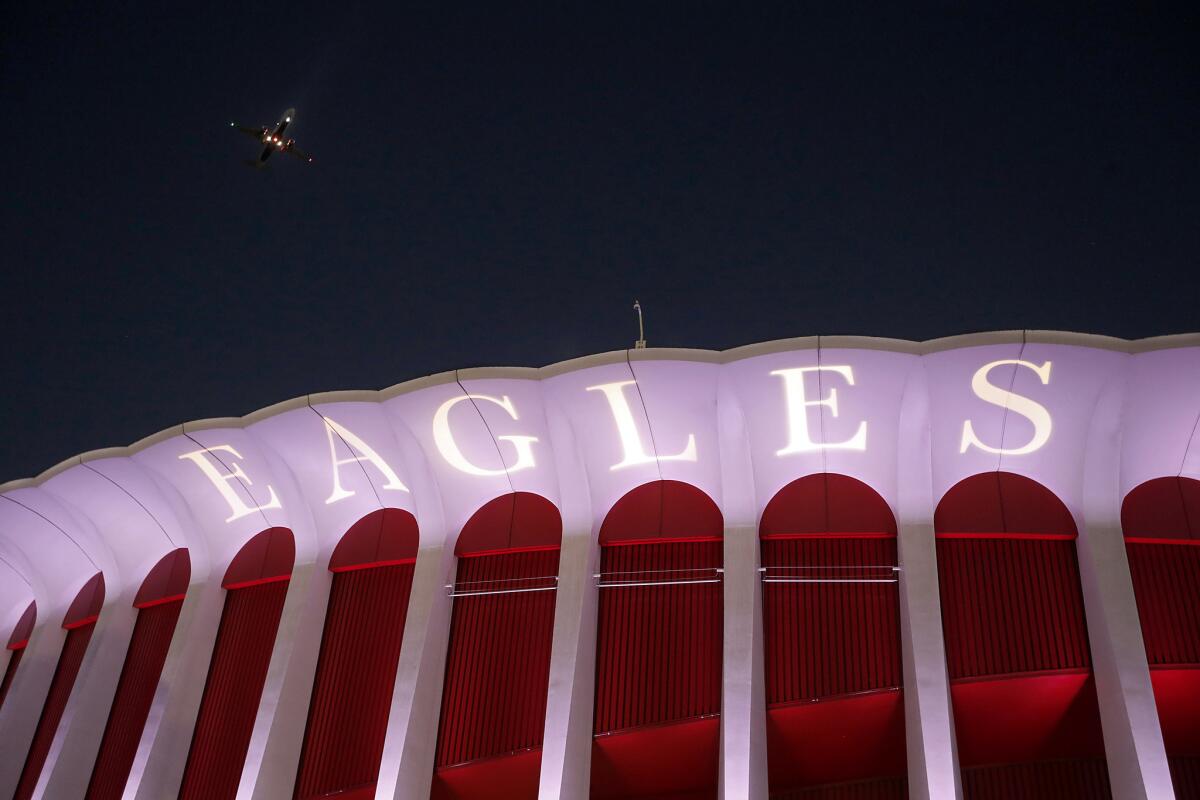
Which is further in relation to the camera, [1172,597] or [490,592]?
[490,592]

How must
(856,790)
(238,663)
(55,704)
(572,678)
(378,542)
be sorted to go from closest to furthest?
(572,678)
(856,790)
(378,542)
(238,663)
(55,704)

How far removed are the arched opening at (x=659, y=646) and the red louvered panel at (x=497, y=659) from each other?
116 cm

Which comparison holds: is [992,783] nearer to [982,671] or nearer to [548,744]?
[982,671]

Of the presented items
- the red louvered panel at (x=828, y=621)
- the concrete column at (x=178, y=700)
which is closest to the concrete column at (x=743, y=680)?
the red louvered panel at (x=828, y=621)

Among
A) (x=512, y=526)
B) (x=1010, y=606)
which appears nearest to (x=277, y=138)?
(x=512, y=526)

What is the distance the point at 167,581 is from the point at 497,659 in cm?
1002

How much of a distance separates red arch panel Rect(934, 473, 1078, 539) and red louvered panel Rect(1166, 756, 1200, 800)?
470 cm

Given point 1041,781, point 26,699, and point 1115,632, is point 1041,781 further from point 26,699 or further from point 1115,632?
point 26,699

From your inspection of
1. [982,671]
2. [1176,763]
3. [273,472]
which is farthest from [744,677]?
[273,472]

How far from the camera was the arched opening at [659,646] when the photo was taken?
17406 mm

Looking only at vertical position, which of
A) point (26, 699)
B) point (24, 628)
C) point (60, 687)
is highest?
point (24, 628)

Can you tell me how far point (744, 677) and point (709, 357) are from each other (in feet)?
18.5

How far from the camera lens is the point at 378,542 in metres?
20.9

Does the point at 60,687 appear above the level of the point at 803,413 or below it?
below
